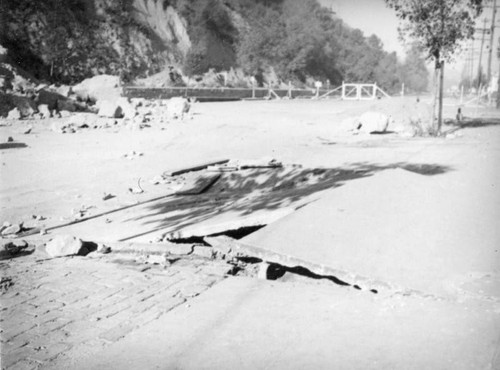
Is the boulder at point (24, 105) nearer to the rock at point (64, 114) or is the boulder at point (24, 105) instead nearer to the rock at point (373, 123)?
the rock at point (64, 114)

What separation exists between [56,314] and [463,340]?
9.45 feet

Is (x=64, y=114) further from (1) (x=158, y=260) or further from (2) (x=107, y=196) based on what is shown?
(1) (x=158, y=260)

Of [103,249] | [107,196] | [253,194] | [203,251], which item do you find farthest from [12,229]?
[253,194]

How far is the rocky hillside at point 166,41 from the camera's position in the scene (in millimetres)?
31828

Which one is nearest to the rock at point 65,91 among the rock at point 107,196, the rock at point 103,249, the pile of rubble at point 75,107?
the pile of rubble at point 75,107

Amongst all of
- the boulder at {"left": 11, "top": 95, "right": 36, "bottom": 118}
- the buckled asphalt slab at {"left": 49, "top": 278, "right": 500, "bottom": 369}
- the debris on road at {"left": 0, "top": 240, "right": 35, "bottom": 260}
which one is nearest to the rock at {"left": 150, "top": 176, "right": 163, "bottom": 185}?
the debris on road at {"left": 0, "top": 240, "right": 35, "bottom": 260}

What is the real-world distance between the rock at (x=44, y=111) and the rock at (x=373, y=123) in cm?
1316

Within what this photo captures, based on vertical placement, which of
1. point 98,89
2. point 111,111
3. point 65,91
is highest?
point 98,89

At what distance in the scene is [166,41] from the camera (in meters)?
43.1

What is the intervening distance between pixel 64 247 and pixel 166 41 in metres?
41.6

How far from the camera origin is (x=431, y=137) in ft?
43.4

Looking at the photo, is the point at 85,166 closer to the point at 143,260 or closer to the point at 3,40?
the point at 143,260

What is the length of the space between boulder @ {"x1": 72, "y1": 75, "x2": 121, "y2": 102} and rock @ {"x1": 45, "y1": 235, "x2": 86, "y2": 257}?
20724mm

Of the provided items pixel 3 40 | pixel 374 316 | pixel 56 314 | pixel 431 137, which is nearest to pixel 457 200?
pixel 374 316
